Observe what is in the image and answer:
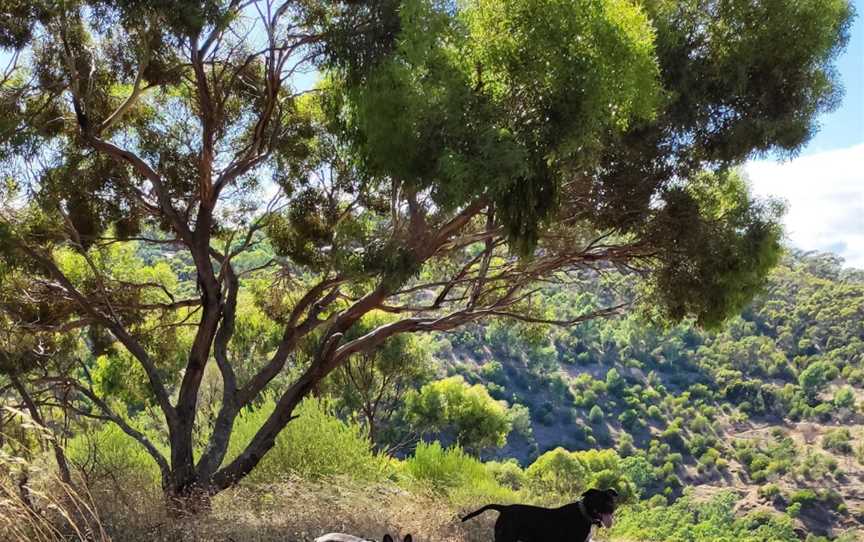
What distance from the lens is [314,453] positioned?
9.74 m

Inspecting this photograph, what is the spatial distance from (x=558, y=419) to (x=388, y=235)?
70.8 meters

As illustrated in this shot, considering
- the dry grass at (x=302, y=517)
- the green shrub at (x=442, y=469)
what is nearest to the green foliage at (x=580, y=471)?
the green shrub at (x=442, y=469)

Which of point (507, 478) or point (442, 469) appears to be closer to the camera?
point (442, 469)

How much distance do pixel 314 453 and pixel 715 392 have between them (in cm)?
7698

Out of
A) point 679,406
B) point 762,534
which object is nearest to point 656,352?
point 679,406

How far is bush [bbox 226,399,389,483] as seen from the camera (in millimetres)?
9523

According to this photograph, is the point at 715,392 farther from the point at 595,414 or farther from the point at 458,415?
the point at 458,415

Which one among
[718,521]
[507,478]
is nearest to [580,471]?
[507,478]

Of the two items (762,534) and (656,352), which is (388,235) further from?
(656,352)

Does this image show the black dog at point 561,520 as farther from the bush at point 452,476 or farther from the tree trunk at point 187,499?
the bush at point 452,476

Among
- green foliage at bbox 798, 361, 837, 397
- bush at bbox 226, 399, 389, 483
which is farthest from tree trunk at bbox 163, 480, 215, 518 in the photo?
green foliage at bbox 798, 361, 837, 397

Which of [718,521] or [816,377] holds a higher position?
[816,377]

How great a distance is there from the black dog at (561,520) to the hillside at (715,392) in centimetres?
5474

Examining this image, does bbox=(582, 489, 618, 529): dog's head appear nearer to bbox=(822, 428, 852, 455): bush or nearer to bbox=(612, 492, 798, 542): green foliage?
bbox=(612, 492, 798, 542): green foliage
